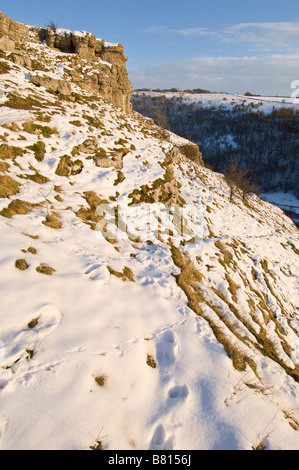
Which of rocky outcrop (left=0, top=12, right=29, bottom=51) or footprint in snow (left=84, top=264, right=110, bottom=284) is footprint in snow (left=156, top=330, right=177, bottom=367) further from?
rocky outcrop (left=0, top=12, right=29, bottom=51)

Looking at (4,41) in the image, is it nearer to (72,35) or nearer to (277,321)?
(72,35)

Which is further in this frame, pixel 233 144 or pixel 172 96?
pixel 172 96

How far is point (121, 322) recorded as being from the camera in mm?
3416

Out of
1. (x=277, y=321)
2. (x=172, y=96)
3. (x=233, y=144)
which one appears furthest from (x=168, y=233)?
(x=172, y=96)

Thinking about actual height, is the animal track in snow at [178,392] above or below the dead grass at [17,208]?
below

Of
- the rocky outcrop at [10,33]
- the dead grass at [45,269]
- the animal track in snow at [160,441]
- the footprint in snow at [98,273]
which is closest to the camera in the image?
the animal track in snow at [160,441]

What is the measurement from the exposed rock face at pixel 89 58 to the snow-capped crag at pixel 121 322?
19.0 meters

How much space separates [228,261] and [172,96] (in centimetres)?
10265

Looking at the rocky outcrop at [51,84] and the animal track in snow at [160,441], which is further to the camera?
the rocky outcrop at [51,84]

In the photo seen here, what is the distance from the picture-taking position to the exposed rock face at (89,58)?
22156mm

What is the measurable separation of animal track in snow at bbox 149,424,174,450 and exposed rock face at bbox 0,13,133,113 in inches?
1035

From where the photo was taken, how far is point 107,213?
7.17 m

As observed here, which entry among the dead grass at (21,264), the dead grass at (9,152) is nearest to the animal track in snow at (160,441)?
the dead grass at (21,264)

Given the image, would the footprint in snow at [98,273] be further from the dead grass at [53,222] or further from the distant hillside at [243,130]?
the distant hillside at [243,130]
